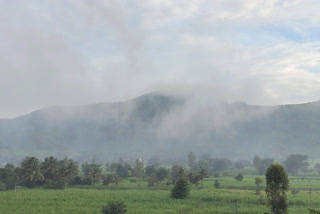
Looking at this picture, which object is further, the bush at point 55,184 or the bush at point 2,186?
the bush at point 55,184

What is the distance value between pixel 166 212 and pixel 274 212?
79.0 ft

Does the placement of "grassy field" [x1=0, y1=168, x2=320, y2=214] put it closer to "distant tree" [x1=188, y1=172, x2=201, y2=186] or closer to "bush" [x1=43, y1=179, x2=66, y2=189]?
"bush" [x1=43, y1=179, x2=66, y2=189]

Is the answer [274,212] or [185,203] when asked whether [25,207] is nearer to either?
[185,203]

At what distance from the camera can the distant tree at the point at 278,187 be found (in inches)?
1556

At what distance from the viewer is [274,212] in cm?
4016

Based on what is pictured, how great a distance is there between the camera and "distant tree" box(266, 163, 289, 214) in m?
39.5

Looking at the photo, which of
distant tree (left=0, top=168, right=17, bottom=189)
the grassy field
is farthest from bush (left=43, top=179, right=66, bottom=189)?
the grassy field

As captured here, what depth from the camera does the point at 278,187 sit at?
131 feet

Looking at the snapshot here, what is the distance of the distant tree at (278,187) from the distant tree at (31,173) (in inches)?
3626

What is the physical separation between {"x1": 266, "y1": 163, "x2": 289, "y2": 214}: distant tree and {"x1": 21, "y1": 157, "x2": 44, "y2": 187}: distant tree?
92098 millimetres

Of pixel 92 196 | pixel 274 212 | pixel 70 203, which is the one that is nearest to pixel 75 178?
pixel 92 196

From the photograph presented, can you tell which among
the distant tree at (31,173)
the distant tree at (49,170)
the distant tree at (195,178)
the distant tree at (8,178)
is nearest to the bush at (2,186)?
the distant tree at (8,178)

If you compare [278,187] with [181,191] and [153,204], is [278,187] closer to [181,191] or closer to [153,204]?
[153,204]

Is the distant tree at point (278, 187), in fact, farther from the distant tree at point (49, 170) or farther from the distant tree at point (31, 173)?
the distant tree at point (49, 170)
